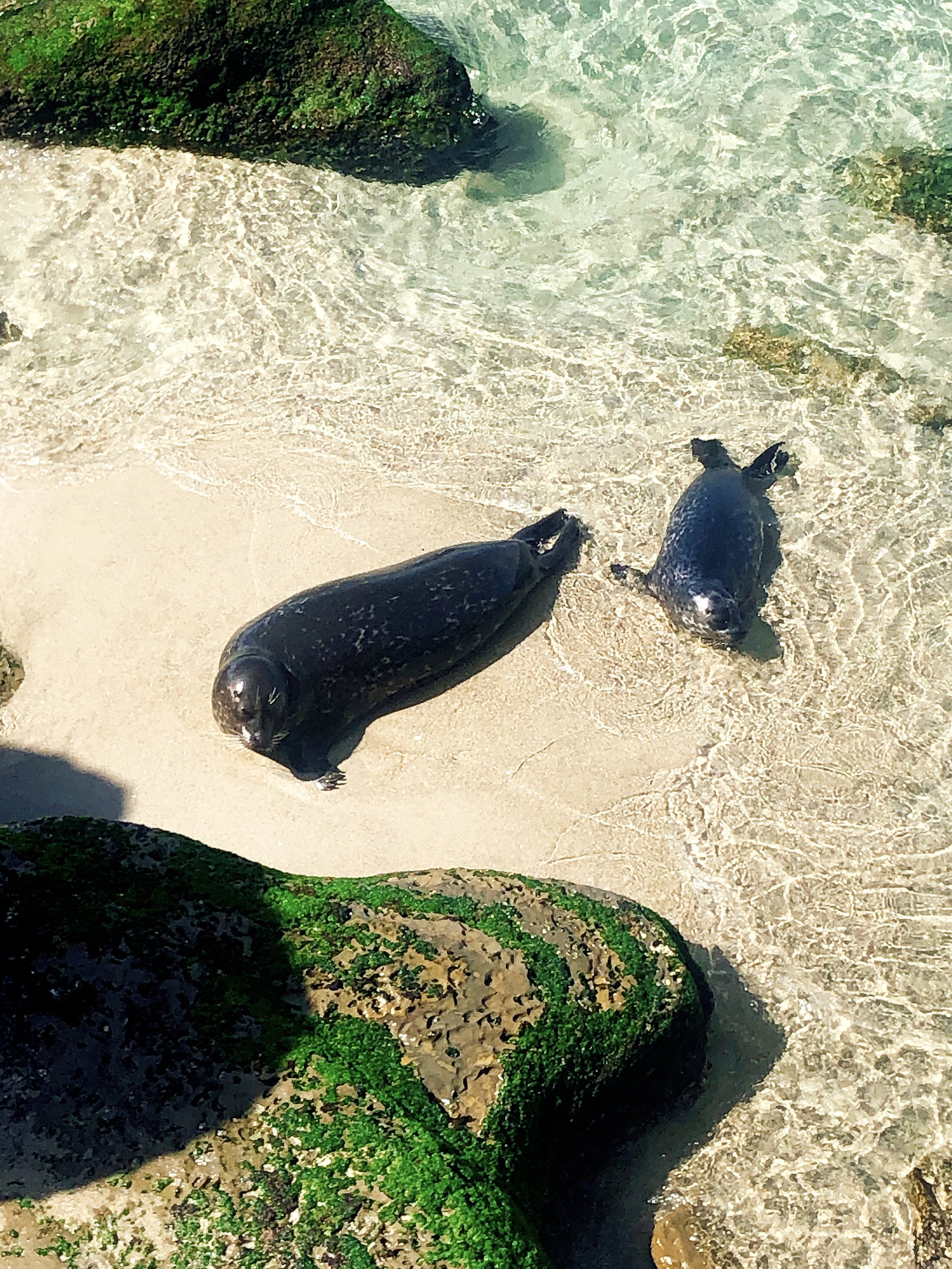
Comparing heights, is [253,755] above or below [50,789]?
above

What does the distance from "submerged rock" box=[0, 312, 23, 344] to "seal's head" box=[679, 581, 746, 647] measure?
21.8 ft

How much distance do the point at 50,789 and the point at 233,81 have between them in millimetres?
8356

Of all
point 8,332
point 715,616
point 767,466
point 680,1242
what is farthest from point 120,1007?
point 8,332

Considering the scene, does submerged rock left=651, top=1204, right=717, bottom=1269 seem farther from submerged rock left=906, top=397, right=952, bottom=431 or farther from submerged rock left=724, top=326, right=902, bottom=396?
submerged rock left=724, top=326, right=902, bottom=396

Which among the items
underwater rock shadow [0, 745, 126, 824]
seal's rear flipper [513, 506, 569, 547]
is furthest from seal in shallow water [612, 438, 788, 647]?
underwater rock shadow [0, 745, 126, 824]

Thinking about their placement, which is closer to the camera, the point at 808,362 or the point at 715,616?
the point at 715,616

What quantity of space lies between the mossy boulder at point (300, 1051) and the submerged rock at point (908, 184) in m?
8.65

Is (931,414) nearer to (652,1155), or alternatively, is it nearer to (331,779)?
(331,779)

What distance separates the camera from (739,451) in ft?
32.6

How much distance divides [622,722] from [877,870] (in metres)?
1.89

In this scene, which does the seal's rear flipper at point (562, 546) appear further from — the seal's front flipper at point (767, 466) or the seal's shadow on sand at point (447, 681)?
the seal's front flipper at point (767, 466)

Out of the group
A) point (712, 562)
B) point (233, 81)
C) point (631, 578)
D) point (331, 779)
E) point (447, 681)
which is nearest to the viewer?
point (331, 779)

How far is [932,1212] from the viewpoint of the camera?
19.9ft

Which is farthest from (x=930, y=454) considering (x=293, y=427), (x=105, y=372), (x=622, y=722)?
(x=105, y=372)
